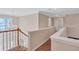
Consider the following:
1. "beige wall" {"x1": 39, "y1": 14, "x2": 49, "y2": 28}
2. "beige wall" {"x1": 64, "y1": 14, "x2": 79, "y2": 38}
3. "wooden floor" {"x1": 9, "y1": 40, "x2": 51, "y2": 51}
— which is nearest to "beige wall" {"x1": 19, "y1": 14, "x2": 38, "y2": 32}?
"beige wall" {"x1": 39, "y1": 14, "x2": 49, "y2": 28}

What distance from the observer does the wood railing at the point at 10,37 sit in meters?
1.38

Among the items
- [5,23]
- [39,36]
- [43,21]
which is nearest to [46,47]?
[39,36]

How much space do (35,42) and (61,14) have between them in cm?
53

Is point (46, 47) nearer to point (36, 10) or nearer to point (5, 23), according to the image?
point (36, 10)

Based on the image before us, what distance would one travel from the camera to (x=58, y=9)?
1.35m

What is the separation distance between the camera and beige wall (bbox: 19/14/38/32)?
54.3 inches

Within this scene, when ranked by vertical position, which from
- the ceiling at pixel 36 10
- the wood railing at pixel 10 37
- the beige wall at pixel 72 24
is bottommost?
the wood railing at pixel 10 37

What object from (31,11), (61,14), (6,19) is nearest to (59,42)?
(61,14)

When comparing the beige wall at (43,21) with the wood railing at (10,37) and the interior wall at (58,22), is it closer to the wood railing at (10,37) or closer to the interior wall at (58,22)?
the interior wall at (58,22)

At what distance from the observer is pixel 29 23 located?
1.39 meters

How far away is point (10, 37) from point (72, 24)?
891 millimetres

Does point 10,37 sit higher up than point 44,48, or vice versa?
point 10,37

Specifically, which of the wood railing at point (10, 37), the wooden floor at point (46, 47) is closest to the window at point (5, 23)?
the wood railing at point (10, 37)

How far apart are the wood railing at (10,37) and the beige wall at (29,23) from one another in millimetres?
74
